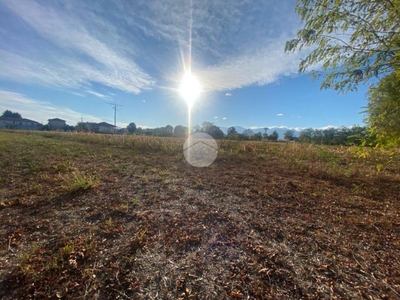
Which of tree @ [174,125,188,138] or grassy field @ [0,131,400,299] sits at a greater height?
→ tree @ [174,125,188,138]

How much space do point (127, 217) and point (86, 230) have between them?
54 cm

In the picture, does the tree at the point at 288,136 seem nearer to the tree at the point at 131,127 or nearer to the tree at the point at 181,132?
the tree at the point at 181,132

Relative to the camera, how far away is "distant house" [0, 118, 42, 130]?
59303mm

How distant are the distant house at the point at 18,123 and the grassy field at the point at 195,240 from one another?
82.6 m

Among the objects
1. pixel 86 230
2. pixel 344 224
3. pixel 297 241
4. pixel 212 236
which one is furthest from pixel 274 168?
pixel 86 230

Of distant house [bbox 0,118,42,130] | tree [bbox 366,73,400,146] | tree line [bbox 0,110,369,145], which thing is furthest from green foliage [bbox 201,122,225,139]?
distant house [bbox 0,118,42,130]

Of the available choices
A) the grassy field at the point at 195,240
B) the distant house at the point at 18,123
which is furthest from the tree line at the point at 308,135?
the distant house at the point at 18,123

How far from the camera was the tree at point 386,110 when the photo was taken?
3096mm

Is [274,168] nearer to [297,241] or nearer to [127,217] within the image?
[297,241]

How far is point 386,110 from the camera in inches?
129

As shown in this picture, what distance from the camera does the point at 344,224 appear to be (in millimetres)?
2584

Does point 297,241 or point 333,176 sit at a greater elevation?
point 333,176

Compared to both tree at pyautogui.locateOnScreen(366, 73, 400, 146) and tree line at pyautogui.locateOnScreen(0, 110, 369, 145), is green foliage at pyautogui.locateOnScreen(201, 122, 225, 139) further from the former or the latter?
tree at pyautogui.locateOnScreen(366, 73, 400, 146)

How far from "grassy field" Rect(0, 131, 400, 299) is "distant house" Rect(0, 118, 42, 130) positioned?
82.6 meters
